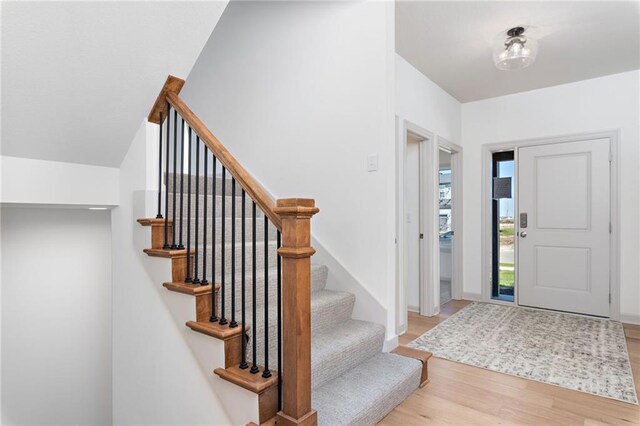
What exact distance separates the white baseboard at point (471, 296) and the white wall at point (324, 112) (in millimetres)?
2601

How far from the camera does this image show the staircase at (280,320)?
156 centimetres

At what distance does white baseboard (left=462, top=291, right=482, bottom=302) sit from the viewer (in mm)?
4719

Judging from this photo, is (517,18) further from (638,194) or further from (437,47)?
(638,194)

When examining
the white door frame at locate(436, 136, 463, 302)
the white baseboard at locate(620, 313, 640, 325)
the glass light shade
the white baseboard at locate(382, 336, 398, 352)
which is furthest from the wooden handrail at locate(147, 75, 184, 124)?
the white baseboard at locate(620, 313, 640, 325)

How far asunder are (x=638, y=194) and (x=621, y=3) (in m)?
2.06

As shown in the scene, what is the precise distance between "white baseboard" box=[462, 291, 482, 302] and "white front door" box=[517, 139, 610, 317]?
1.51 feet

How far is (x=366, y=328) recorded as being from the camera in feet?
8.02

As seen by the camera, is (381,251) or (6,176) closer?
(6,176)

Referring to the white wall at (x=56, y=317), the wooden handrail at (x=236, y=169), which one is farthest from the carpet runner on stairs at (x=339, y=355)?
the white wall at (x=56, y=317)

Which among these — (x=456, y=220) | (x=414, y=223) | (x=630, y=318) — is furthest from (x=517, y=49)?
(x=630, y=318)

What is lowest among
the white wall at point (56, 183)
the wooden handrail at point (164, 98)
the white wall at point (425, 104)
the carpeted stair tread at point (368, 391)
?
the carpeted stair tread at point (368, 391)

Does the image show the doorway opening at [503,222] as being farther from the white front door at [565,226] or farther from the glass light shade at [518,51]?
the glass light shade at [518,51]

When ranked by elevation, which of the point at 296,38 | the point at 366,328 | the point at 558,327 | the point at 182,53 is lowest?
the point at 558,327

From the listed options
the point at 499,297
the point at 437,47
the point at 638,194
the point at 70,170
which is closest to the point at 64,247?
the point at 70,170
